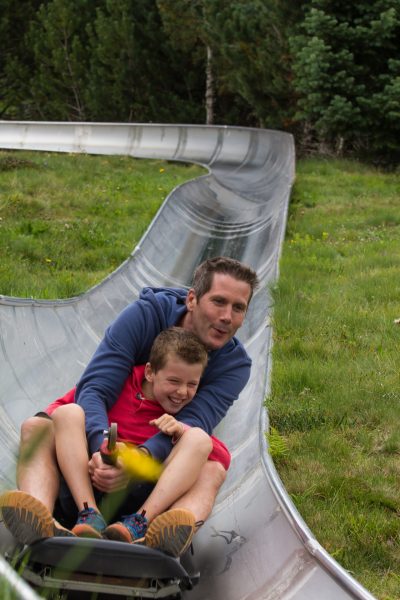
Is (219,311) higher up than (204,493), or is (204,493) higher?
(219,311)

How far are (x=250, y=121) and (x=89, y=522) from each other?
24398 mm

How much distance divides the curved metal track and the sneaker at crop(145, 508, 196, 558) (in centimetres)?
27

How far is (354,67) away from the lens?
1456 cm

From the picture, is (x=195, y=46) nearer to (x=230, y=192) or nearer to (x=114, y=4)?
(x=114, y=4)

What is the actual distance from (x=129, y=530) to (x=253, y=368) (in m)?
2.79

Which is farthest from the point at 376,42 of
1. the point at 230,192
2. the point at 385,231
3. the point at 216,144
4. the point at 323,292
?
the point at 323,292

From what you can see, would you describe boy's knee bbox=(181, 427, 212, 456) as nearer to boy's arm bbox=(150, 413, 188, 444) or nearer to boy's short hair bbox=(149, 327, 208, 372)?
boy's arm bbox=(150, 413, 188, 444)

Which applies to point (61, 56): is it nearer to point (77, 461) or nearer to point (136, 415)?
point (136, 415)

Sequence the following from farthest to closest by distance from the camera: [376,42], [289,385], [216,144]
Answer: [216,144] < [376,42] < [289,385]

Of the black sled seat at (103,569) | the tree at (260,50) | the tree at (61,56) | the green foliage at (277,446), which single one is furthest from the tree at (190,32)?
the black sled seat at (103,569)

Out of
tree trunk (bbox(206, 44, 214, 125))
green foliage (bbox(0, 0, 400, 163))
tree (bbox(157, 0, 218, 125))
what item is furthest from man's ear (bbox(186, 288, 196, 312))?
tree trunk (bbox(206, 44, 214, 125))

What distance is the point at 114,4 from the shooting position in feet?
85.2

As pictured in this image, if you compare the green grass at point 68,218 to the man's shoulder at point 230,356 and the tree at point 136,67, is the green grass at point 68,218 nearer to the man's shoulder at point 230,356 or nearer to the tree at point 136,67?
the man's shoulder at point 230,356

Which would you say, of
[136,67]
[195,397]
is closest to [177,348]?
[195,397]
